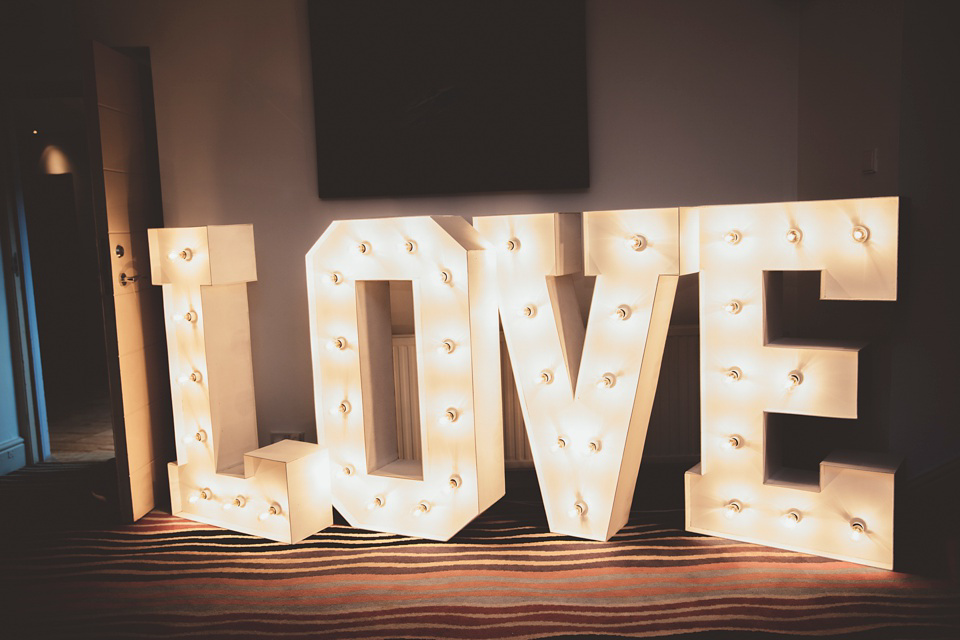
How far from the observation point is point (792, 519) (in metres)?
2.08

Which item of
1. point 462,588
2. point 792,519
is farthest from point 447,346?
point 792,519

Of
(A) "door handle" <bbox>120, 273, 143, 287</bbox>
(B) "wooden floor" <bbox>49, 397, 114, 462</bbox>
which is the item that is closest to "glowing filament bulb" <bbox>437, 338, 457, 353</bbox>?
(A) "door handle" <bbox>120, 273, 143, 287</bbox>

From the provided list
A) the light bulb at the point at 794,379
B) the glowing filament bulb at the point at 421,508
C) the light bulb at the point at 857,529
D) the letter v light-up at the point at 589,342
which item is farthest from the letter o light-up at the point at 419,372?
the light bulb at the point at 857,529

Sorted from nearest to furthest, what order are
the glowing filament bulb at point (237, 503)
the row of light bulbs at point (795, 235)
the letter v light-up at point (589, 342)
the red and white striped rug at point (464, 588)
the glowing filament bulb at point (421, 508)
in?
1. the red and white striped rug at point (464, 588)
2. the row of light bulbs at point (795, 235)
3. the letter v light-up at point (589, 342)
4. the glowing filament bulb at point (421, 508)
5. the glowing filament bulb at point (237, 503)

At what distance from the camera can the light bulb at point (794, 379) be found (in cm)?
203

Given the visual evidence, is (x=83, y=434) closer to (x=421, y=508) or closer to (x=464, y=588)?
(x=421, y=508)

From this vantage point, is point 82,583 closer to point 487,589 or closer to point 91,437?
point 487,589

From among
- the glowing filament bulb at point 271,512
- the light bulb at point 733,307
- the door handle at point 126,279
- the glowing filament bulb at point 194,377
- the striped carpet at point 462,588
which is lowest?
the striped carpet at point 462,588

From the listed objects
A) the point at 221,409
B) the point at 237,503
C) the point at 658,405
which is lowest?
the point at 237,503

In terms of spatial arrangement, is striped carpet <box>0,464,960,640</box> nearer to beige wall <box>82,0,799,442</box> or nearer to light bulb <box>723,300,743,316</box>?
light bulb <box>723,300,743,316</box>

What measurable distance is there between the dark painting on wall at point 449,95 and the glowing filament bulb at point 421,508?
1.23m

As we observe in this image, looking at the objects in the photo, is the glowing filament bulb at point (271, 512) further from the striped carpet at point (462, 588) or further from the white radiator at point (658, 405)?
the white radiator at point (658, 405)

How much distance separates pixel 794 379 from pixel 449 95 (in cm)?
163

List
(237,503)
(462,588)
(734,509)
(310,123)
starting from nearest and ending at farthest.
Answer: (462,588), (734,509), (237,503), (310,123)
